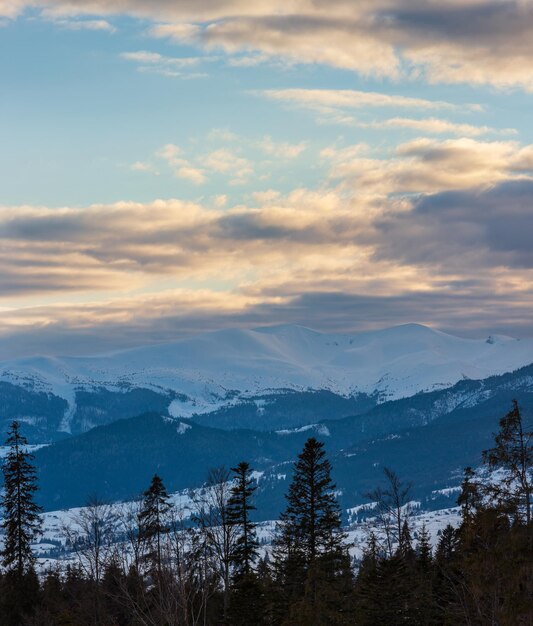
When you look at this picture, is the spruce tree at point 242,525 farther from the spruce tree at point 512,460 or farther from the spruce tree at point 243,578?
the spruce tree at point 512,460

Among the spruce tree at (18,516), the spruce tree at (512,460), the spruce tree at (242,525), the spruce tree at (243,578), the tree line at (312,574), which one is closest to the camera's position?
the tree line at (312,574)

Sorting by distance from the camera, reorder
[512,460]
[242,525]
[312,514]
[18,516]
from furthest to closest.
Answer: [18,516], [242,525], [312,514], [512,460]

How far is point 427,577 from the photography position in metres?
73.3

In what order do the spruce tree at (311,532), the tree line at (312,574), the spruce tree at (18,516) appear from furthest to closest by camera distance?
1. the spruce tree at (18,516)
2. the spruce tree at (311,532)
3. the tree line at (312,574)

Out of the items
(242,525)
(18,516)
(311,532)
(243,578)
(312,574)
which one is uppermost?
(18,516)

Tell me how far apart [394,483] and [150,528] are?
22.6 metres

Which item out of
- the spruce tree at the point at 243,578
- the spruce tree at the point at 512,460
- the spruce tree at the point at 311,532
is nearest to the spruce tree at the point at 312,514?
the spruce tree at the point at 311,532

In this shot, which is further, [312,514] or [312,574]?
[312,514]

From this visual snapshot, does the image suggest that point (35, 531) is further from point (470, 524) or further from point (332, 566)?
point (470, 524)

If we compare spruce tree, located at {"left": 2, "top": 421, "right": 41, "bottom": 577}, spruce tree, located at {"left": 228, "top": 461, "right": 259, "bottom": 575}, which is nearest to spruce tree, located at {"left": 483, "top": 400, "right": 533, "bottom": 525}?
spruce tree, located at {"left": 228, "top": 461, "right": 259, "bottom": 575}

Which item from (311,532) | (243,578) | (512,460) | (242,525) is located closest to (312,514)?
(311,532)

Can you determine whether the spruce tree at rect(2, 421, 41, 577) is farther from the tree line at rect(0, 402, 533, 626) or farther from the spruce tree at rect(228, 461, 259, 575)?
the spruce tree at rect(228, 461, 259, 575)

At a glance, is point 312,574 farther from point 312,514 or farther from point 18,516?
point 18,516

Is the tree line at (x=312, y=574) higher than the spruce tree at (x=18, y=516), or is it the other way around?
the spruce tree at (x=18, y=516)
